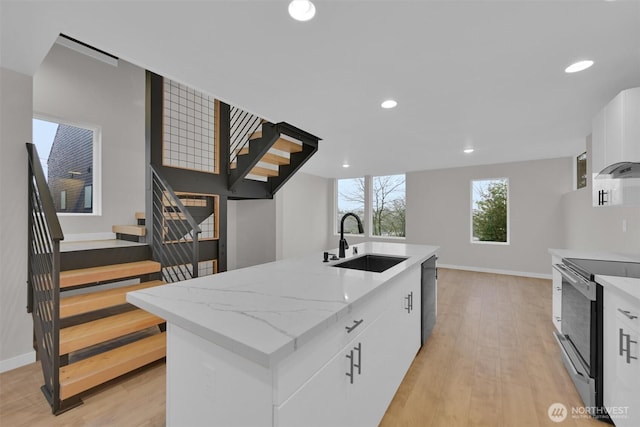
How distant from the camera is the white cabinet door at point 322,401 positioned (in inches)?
33.3

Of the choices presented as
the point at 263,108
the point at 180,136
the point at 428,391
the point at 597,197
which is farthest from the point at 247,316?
the point at 597,197

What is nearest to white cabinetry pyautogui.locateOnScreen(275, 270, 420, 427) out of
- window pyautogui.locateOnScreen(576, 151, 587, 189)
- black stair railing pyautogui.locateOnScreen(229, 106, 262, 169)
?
black stair railing pyautogui.locateOnScreen(229, 106, 262, 169)

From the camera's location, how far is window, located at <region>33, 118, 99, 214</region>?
11.6 ft

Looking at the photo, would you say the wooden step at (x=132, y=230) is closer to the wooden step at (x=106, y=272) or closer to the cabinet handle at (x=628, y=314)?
the wooden step at (x=106, y=272)

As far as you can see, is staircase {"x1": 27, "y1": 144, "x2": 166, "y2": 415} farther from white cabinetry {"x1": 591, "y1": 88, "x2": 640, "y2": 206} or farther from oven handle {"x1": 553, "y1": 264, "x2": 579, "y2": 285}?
white cabinetry {"x1": 591, "y1": 88, "x2": 640, "y2": 206}

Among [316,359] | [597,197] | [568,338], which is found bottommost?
[568,338]

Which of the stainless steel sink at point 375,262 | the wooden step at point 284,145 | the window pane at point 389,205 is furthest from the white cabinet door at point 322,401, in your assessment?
the window pane at point 389,205

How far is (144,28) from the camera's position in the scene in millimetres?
1683

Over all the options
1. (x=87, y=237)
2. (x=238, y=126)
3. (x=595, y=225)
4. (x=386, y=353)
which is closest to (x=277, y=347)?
(x=386, y=353)

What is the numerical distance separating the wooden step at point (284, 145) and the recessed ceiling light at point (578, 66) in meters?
2.86

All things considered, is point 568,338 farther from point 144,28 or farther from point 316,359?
point 144,28

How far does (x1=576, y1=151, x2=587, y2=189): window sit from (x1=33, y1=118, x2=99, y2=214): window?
784cm

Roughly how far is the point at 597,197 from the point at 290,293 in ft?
10.7

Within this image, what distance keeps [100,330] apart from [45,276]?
0.56 meters
